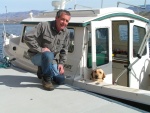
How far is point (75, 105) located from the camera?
14.9 feet

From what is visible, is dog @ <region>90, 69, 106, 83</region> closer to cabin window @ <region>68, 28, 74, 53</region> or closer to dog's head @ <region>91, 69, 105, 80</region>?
dog's head @ <region>91, 69, 105, 80</region>

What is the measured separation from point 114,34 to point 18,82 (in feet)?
8.85

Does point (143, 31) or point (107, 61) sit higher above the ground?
point (143, 31)

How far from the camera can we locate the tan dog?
5157 millimetres

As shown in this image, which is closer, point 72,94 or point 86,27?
point 72,94

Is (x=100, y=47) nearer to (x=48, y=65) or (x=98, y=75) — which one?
(x=98, y=75)

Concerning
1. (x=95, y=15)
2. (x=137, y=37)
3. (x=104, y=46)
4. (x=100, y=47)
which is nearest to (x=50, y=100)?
(x=100, y=47)

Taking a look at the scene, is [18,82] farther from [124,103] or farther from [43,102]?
[124,103]

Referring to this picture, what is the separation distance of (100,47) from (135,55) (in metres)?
1.22

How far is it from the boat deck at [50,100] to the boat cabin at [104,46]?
554 millimetres

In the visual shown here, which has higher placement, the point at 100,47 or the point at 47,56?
the point at 100,47

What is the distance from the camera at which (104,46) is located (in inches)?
223

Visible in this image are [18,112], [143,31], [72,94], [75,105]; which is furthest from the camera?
[143,31]

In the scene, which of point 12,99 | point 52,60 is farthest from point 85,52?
point 12,99
